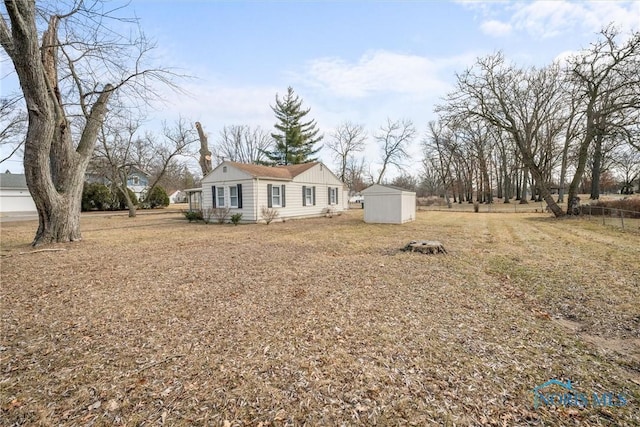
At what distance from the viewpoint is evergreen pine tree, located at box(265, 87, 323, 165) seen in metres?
30.8

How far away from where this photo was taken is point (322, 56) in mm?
10938

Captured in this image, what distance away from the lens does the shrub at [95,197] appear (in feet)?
87.2

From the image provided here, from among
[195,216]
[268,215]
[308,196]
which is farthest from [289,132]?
[268,215]

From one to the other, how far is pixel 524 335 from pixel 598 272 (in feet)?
12.2

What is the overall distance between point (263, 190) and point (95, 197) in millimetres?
21998

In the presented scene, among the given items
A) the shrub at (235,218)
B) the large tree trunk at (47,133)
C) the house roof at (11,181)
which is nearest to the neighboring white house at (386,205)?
the shrub at (235,218)

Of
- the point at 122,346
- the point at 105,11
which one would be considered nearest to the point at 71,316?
the point at 122,346

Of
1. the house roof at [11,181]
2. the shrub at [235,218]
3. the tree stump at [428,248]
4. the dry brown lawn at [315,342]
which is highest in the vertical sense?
the house roof at [11,181]

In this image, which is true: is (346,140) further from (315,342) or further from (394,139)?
(315,342)

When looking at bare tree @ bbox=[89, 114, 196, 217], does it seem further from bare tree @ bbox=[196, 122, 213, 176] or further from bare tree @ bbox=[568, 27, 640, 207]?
bare tree @ bbox=[568, 27, 640, 207]

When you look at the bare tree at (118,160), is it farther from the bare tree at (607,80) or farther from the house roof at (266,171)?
the bare tree at (607,80)

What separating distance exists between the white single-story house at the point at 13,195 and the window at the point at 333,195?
31146 millimetres

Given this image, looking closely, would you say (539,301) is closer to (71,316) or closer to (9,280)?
(71,316)

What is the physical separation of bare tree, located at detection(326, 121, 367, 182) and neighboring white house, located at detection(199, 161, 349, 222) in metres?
19.4
